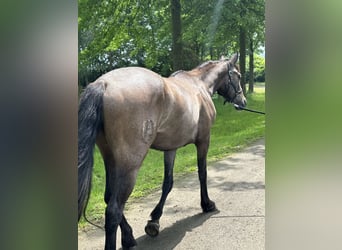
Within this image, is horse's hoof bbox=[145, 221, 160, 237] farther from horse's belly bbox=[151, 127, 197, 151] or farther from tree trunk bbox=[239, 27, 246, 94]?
tree trunk bbox=[239, 27, 246, 94]

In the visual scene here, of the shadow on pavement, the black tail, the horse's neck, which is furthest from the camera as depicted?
the horse's neck

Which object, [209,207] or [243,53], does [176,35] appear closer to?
[243,53]

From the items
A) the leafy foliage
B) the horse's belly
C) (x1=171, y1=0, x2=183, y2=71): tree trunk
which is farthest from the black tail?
(x1=171, y1=0, x2=183, y2=71): tree trunk

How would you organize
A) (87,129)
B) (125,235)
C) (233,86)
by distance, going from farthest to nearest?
(233,86) < (125,235) < (87,129)

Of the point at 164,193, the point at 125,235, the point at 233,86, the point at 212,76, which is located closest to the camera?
the point at 125,235

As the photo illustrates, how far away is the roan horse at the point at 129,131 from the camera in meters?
2.19

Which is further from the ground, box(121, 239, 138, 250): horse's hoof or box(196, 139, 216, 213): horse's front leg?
box(196, 139, 216, 213): horse's front leg

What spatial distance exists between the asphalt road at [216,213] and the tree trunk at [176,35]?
707mm

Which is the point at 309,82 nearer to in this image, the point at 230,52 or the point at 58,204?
the point at 230,52

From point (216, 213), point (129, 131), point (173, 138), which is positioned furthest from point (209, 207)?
point (129, 131)

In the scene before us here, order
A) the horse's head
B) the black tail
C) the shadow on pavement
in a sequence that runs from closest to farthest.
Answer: the black tail → the shadow on pavement → the horse's head

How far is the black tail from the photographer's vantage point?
2.17 metres

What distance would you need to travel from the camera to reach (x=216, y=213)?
242 centimetres

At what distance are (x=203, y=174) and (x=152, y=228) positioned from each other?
0.46 meters
